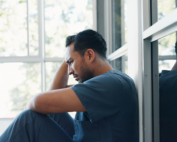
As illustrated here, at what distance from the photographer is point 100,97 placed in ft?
2.83

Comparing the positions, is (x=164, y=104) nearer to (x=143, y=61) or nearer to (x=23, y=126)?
(x=143, y=61)

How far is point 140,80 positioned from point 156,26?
0.98 feet

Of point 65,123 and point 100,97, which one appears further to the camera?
point 65,123

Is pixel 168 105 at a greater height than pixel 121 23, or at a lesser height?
lesser

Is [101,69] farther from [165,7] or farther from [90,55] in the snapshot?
[165,7]

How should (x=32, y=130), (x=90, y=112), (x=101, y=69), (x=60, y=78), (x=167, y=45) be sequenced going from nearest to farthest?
(x=167, y=45) < (x=90, y=112) < (x=32, y=130) < (x=101, y=69) < (x=60, y=78)

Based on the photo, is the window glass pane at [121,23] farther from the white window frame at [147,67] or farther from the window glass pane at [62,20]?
the window glass pane at [62,20]

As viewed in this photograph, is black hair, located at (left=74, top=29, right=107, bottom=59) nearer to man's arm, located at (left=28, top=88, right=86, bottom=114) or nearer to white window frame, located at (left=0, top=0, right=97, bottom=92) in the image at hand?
man's arm, located at (left=28, top=88, right=86, bottom=114)

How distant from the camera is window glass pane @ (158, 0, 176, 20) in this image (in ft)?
2.21

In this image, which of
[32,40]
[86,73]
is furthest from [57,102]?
[32,40]

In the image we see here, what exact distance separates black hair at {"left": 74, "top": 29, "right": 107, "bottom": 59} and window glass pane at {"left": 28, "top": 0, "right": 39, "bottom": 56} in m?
1.45

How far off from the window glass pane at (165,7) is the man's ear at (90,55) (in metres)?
0.46

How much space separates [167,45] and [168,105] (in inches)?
9.6

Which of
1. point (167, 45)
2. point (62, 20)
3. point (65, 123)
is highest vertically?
point (62, 20)
